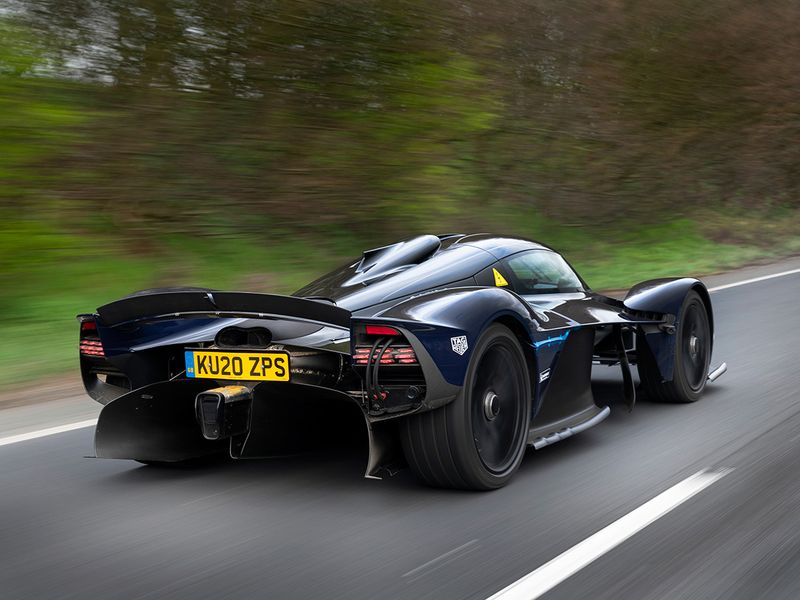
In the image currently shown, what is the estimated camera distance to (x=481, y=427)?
3990 millimetres

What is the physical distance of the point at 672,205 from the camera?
21.4m

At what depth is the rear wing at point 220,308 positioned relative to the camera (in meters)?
3.63

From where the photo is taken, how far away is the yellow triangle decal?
461 centimetres

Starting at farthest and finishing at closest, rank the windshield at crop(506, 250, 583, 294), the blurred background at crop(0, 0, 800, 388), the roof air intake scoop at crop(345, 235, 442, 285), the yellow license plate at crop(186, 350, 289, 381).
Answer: the blurred background at crop(0, 0, 800, 388), the windshield at crop(506, 250, 583, 294), the roof air intake scoop at crop(345, 235, 442, 285), the yellow license plate at crop(186, 350, 289, 381)

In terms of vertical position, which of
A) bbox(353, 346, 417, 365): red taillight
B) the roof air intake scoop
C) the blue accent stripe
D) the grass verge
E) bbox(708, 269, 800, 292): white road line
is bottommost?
bbox(708, 269, 800, 292): white road line

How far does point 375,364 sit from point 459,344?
353 mm

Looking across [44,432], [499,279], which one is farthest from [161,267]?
[499,279]

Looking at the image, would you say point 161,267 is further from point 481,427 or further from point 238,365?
point 481,427

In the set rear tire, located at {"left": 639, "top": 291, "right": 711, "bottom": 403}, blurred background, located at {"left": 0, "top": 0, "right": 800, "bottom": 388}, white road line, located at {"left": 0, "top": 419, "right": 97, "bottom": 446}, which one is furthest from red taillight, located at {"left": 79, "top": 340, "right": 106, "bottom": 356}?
blurred background, located at {"left": 0, "top": 0, "right": 800, "bottom": 388}

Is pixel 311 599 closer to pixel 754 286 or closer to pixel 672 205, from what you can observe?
pixel 754 286

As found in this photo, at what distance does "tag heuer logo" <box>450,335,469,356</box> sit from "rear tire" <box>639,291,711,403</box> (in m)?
2.02

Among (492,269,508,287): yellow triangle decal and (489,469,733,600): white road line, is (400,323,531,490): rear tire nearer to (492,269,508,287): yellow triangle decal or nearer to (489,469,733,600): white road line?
(492,269,508,287): yellow triangle decal

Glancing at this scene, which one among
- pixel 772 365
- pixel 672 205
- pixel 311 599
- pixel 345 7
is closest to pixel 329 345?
pixel 311 599

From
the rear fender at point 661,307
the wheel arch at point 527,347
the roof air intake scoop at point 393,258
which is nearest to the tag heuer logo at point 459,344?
the wheel arch at point 527,347
